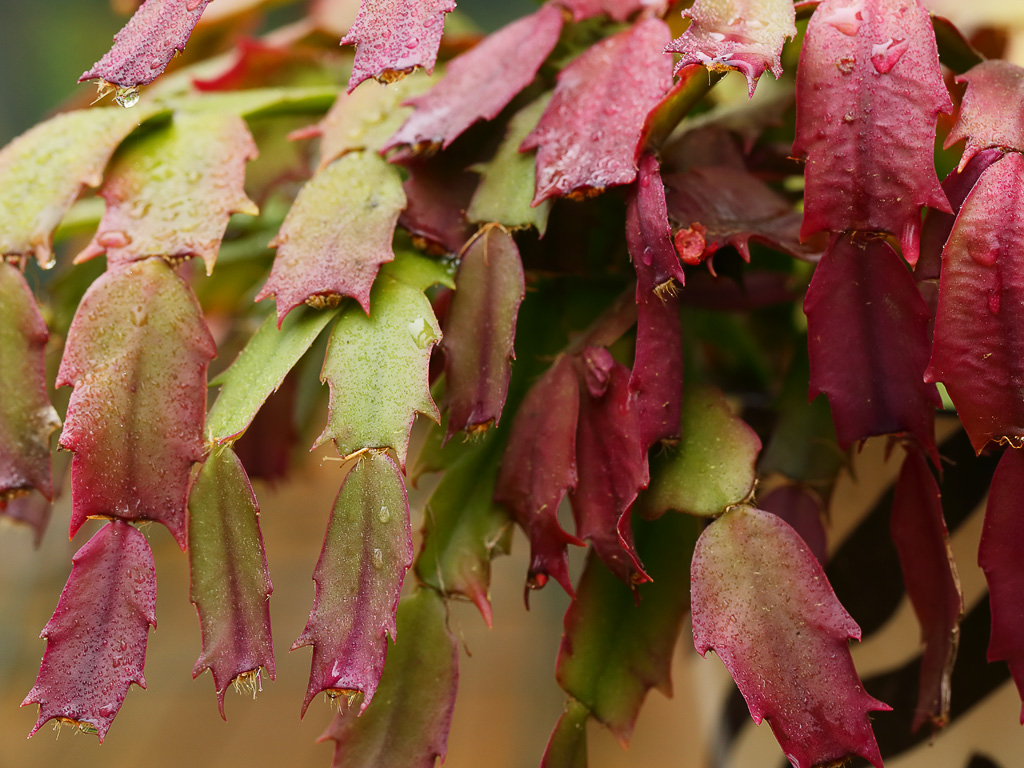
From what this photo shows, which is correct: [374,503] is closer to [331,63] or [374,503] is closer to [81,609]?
[81,609]

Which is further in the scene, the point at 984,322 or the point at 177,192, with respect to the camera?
the point at 177,192

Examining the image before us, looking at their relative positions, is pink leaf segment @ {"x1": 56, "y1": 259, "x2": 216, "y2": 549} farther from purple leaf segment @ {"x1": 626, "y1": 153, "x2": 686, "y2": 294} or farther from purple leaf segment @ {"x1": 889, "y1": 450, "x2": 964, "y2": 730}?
purple leaf segment @ {"x1": 889, "y1": 450, "x2": 964, "y2": 730}

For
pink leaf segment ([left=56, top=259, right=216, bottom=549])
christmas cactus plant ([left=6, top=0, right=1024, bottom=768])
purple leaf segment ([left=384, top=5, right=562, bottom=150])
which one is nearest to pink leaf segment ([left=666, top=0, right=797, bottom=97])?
christmas cactus plant ([left=6, top=0, right=1024, bottom=768])

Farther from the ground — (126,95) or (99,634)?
(126,95)

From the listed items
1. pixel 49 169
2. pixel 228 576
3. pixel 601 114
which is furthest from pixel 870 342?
pixel 49 169

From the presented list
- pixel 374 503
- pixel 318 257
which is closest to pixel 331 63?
pixel 318 257

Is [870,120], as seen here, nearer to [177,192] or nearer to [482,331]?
[482,331]
